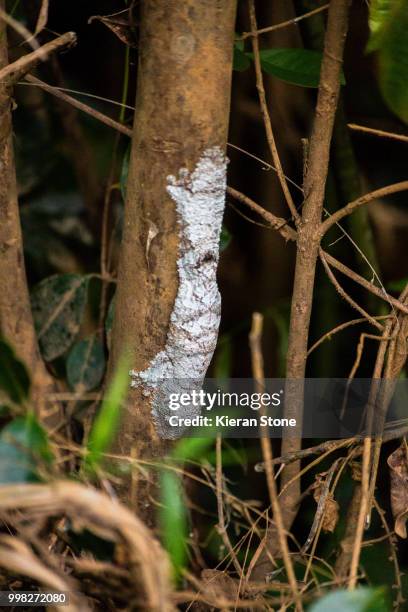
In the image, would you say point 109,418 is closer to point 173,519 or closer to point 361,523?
point 173,519

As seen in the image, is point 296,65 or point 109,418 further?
point 296,65

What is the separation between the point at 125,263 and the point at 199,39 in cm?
21

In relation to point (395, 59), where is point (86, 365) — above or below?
below

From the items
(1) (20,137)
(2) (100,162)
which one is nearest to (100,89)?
(2) (100,162)

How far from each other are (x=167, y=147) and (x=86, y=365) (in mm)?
411

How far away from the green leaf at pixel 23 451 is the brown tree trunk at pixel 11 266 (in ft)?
0.51

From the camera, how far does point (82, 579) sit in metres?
0.54

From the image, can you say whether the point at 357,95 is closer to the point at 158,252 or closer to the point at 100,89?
the point at 100,89

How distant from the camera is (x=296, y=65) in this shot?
0.72 m

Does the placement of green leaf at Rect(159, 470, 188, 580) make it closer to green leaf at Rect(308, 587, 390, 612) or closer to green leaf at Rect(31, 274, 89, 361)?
green leaf at Rect(308, 587, 390, 612)

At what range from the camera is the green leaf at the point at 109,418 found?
23.0 inches

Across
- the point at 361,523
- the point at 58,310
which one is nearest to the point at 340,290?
the point at 361,523

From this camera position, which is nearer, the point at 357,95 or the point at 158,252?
the point at 158,252

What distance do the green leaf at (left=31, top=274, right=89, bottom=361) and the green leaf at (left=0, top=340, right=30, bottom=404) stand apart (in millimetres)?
313
